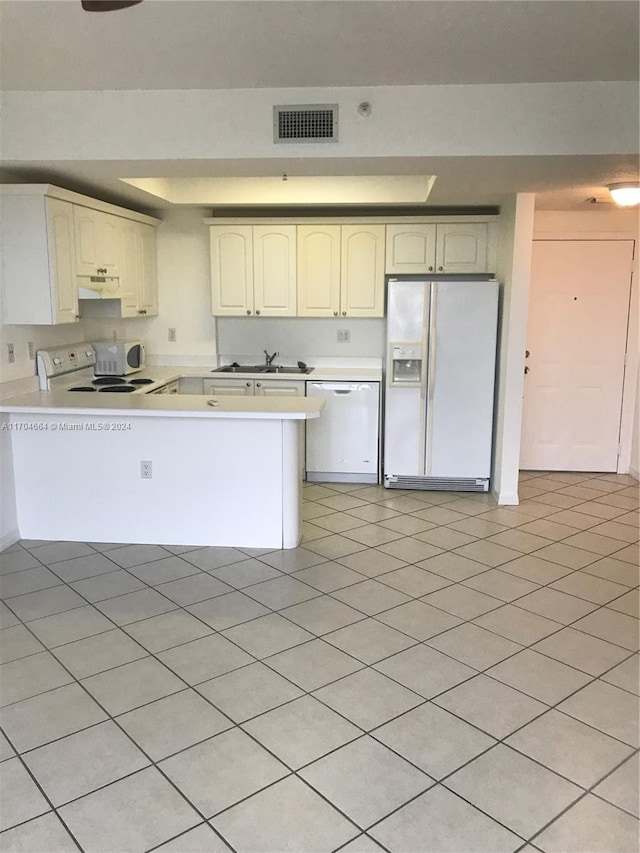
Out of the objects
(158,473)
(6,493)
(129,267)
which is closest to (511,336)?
(158,473)

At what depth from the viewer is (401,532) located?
427 cm

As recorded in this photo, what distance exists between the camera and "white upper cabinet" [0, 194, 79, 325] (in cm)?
382

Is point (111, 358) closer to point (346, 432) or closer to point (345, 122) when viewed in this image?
point (346, 432)

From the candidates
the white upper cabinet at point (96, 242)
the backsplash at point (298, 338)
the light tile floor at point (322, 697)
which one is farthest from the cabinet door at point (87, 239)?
the light tile floor at point (322, 697)

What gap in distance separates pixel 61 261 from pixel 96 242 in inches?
21.5

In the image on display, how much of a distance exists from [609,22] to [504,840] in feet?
9.44

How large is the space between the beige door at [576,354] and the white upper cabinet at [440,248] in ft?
2.16

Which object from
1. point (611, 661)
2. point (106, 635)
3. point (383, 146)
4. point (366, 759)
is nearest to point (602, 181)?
point (383, 146)

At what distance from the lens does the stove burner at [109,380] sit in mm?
4820

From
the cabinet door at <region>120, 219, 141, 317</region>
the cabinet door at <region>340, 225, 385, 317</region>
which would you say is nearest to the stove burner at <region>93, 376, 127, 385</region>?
the cabinet door at <region>120, 219, 141, 317</region>

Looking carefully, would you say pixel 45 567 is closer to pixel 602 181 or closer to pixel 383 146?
pixel 383 146

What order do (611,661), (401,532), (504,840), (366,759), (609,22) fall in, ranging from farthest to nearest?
1. (401,532)
2. (611,661)
3. (609,22)
4. (366,759)
5. (504,840)

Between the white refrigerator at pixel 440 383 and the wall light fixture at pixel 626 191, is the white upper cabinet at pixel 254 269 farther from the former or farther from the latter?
the wall light fixture at pixel 626 191

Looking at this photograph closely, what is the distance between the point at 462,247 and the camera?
5246mm
